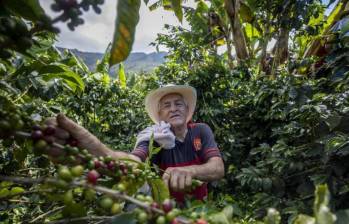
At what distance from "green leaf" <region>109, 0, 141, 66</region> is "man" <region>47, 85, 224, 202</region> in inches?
12.5

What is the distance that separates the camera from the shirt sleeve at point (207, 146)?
1984mm

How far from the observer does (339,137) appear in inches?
72.4

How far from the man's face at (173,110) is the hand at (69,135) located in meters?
1.26

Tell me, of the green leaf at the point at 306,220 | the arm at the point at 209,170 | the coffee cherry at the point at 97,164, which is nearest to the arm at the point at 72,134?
the coffee cherry at the point at 97,164

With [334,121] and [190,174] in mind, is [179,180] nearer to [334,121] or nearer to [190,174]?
[190,174]

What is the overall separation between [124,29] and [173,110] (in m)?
1.68

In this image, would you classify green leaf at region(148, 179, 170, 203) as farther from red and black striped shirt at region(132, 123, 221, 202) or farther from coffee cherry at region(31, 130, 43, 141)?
red and black striped shirt at region(132, 123, 221, 202)

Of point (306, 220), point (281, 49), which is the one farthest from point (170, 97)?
point (281, 49)

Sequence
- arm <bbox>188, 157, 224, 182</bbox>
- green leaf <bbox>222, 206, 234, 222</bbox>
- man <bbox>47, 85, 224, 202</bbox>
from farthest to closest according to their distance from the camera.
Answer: arm <bbox>188, 157, 224, 182</bbox>, man <bbox>47, 85, 224, 202</bbox>, green leaf <bbox>222, 206, 234, 222</bbox>

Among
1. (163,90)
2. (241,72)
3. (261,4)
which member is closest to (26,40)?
(163,90)

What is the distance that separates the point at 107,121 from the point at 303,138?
356 cm

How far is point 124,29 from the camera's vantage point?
685 millimetres

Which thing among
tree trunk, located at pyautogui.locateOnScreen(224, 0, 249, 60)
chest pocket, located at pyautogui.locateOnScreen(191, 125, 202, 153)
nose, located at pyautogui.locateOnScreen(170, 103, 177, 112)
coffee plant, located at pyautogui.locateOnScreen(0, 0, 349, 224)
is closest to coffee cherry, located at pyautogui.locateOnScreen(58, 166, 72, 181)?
coffee plant, located at pyautogui.locateOnScreen(0, 0, 349, 224)

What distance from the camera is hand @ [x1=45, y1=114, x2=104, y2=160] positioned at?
722 millimetres
